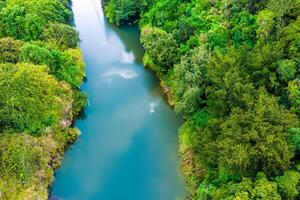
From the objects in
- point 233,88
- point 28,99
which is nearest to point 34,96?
point 28,99

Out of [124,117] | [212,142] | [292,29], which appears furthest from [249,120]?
[124,117]

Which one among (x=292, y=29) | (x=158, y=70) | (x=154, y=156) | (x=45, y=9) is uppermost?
(x=292, y=29)

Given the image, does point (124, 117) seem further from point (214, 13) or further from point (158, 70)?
point (214, 13)

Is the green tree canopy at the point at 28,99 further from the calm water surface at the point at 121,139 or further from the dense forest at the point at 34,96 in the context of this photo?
the calm water surface at the point at 121,139

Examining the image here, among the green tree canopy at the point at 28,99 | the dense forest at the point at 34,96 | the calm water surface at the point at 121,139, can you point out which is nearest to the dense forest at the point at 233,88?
the calm water surface at the point at 121,139

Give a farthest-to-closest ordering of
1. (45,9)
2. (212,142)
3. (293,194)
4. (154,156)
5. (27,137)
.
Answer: (45,9) → (154,156) → (27,137) → (212,142) → (293,194)

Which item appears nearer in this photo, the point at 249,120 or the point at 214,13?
the point at 249,120

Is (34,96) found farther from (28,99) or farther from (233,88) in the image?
(233,88)

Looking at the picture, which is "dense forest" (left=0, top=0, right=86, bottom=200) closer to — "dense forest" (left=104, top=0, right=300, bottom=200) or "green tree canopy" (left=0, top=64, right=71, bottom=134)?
"green tree canopy" (left=0, top=64, right=71, bottom=134)
